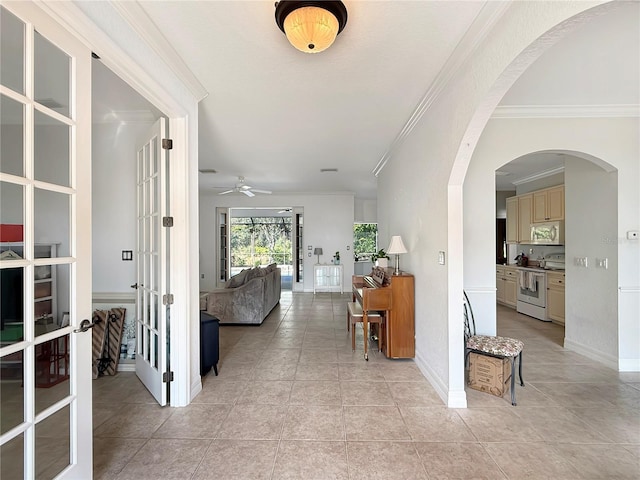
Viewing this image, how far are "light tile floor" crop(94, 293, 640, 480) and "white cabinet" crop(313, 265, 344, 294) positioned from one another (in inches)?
185

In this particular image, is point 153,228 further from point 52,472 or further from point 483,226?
point 483,226

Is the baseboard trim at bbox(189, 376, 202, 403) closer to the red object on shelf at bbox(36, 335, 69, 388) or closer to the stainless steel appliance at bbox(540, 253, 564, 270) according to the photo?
the red object on shelf at bbox(36, 335, 69, 388)

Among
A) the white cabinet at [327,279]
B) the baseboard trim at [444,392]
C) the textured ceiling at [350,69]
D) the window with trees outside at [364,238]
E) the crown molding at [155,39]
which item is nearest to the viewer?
the crown molding at [155,39]

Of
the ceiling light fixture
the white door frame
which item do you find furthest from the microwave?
the white door frame

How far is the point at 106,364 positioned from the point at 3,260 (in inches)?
95.9

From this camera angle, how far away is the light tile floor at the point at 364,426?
5.80 ft

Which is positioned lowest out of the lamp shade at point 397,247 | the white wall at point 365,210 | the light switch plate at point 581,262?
the light switch plate at point 581,262

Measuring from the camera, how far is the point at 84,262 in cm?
149

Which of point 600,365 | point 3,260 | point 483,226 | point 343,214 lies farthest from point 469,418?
point 343,214

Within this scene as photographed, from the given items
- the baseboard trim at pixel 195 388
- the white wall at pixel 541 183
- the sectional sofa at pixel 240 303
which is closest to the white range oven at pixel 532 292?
the white wall at pixel 541 183

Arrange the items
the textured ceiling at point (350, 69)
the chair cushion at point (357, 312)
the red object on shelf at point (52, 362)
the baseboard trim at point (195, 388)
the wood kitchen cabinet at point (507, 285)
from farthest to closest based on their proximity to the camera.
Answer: the wood kitchen cabinet at point (507, 285), the chair cushion at point (357, 312), the baseboard trim at point (195, 388), the textured ceiling at point (350, 69), the red object on shelf at point (52, 362)

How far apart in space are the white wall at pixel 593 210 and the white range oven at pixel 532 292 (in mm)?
1713

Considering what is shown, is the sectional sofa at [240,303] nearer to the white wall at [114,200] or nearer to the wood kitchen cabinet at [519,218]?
the white wall at [114,200]

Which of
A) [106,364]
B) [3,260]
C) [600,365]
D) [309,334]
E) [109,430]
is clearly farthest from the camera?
[309,334]
